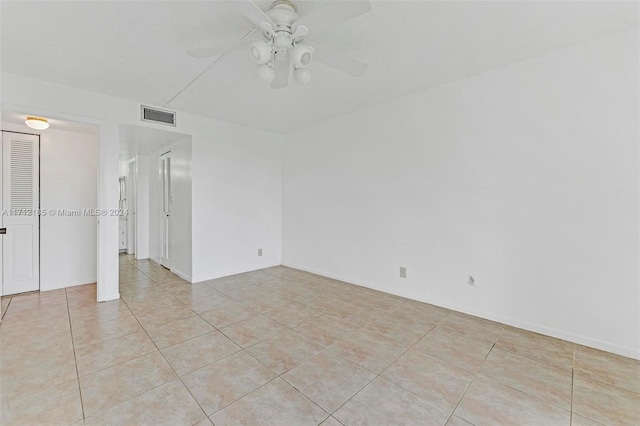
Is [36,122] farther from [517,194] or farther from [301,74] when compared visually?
[517,194]

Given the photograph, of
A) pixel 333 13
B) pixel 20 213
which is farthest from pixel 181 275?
pixel 333 13

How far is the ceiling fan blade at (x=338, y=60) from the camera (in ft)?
6.51

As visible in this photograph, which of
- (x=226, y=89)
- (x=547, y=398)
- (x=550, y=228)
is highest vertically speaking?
(x=226, y=89)

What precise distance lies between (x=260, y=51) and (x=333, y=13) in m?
0.52

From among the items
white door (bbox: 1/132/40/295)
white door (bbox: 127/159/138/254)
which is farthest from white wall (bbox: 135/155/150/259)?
white door (bbox: 1/132/40/295)

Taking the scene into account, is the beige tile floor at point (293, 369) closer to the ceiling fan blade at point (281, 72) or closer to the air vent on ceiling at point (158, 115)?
the ceiling fan blade at point (281, 72)

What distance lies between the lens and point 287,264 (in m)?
5.16

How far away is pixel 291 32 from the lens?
183 centimetres

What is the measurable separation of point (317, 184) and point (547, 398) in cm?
363

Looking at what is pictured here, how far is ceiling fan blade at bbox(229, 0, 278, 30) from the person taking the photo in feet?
4.89

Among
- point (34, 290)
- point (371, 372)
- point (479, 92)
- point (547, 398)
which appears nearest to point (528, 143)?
point (479, 92)

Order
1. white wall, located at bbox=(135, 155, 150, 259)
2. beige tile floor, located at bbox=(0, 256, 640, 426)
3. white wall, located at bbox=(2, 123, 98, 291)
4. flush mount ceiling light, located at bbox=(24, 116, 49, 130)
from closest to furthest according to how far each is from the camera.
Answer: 1. beige tile floor, located at bbox=(0, 256, 640, 426)
2. flush mount ceiling light, located at bbox=(24, 116, 49, 130)
3. white wall, located at bbox=(2, 123, 98, 291)
4. white wall, located at bbox=(135, 155, 150, 259)

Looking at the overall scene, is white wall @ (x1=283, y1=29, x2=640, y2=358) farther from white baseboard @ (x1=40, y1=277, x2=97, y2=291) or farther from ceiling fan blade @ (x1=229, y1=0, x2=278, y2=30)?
white baseboard @ (x1=40, y1=277, x2=97, y2=291)

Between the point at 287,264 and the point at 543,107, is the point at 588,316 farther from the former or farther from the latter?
the point at 287,264
